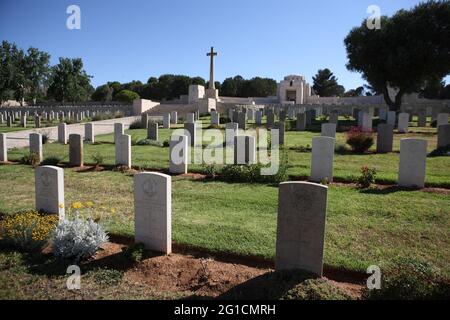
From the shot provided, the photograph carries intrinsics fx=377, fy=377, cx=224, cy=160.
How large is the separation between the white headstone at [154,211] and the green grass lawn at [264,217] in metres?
0.45

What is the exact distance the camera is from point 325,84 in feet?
294

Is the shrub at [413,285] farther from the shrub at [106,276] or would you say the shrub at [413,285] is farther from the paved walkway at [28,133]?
the paved walkway at [28,133]

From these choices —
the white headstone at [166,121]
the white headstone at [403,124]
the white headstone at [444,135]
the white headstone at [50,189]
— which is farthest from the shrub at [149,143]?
the white headstone at [403,124]

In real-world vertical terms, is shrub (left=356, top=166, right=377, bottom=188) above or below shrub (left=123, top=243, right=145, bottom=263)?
above

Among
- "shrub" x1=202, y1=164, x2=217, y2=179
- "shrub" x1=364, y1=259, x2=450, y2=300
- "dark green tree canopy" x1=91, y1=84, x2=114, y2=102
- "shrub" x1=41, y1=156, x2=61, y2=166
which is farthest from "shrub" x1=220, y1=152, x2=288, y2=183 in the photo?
"dark green tree canopy" x1=91, y1=84, x2=114, y2=102

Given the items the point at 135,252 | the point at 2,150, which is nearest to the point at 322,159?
the point at 135,252

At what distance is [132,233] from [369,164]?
9015 mm

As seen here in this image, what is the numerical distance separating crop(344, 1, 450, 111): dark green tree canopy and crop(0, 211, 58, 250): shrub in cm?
2980

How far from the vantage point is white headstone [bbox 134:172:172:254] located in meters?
5.80

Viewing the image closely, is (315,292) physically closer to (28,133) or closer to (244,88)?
(28,133)

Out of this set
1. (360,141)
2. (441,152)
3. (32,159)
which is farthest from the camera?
(360,141)

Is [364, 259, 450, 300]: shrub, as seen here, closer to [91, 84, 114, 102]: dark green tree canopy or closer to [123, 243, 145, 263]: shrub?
[123, 243, 145, 263]: shrub

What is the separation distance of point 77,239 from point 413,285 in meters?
4.47

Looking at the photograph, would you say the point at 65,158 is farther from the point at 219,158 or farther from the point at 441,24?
the point at 441,24
